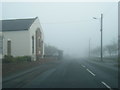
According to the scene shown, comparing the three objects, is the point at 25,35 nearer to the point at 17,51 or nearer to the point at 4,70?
the point at 17,51

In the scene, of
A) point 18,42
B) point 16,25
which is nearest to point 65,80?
point 18,42

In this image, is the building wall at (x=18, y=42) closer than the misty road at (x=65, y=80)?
No

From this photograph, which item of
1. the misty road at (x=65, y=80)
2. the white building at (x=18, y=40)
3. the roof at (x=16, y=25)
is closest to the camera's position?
the misty road at (x=65, y=80)

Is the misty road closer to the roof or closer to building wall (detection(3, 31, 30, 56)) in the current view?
building wall (detection(3, 31, 30, 56))

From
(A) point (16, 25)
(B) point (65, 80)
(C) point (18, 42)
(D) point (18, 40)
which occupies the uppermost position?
(A) point (16, 25)

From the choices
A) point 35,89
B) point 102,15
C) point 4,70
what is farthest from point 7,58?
point 102,15

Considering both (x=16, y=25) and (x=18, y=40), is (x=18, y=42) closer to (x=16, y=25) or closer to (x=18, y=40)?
(x=18, y=40)

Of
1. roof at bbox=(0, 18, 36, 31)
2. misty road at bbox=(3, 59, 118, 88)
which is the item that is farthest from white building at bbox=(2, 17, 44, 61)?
misty road at bbox=(3, 59, 118, 88)

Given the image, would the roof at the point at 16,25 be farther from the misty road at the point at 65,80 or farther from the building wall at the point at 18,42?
the misty road at the point at 65,80

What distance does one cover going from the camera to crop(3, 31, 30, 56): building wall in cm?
4516

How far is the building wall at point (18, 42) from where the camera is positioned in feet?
148

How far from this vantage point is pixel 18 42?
4547 cm

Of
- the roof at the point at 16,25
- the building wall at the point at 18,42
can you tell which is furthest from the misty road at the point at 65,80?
the roof at the point at 16,25

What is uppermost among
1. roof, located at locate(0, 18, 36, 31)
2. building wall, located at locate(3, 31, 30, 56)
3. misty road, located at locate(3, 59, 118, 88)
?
roof, located at locate(0, 18, 36, 31)
